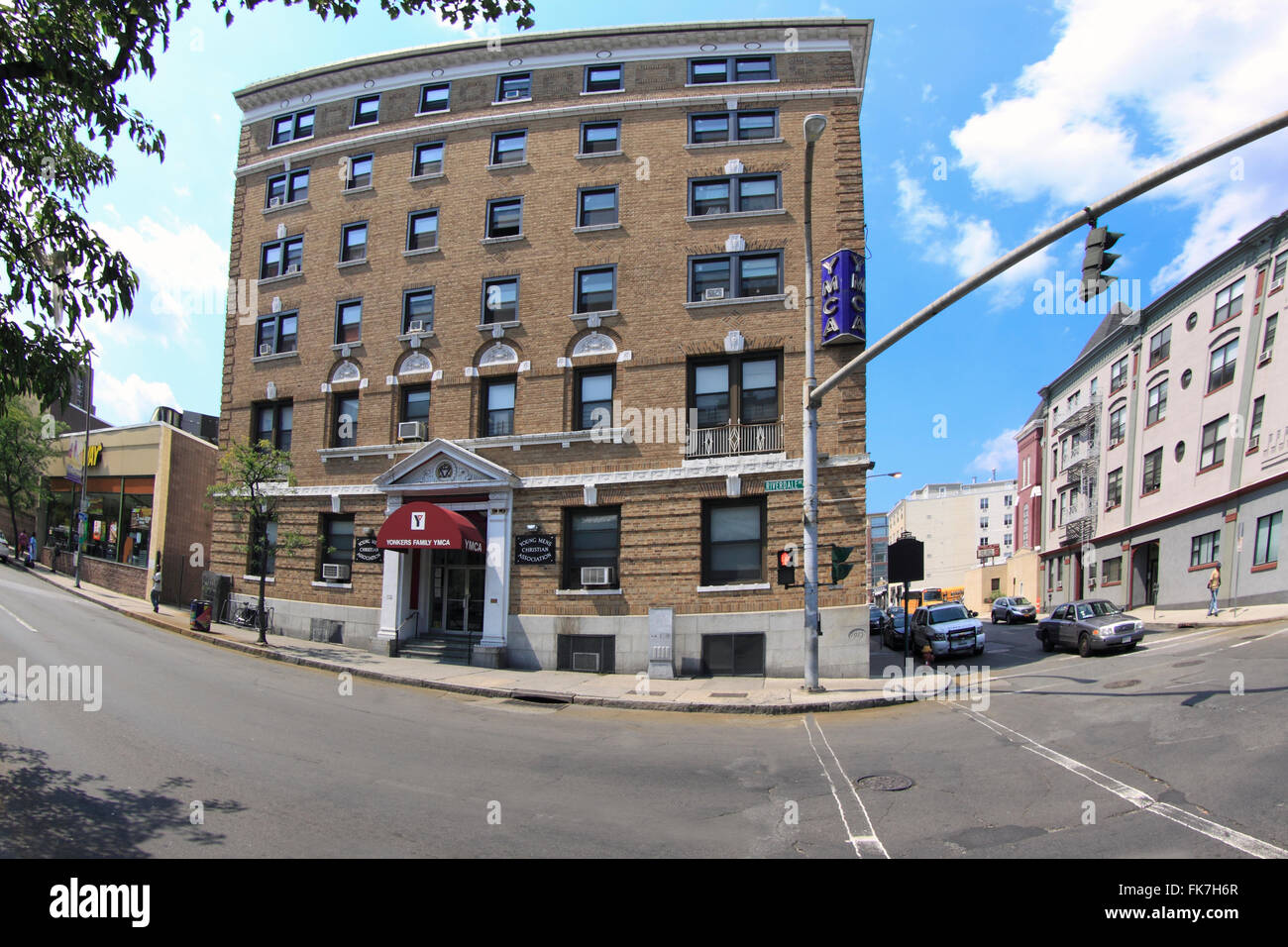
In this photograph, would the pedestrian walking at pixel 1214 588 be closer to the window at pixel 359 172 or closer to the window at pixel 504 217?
the window at pixel 504 217

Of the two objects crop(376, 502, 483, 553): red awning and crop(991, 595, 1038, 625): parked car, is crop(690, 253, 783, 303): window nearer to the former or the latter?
crop(376, 502, 483, 553): red awning

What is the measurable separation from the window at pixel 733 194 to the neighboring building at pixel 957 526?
Result: 3336 inches

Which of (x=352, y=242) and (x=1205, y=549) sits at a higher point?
(x=352, y=242)

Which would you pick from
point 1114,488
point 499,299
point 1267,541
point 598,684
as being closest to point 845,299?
point 499,299

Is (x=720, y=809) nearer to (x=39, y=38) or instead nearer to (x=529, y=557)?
(x=39, y=38)

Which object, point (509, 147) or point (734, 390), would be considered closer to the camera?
point (734, 390)

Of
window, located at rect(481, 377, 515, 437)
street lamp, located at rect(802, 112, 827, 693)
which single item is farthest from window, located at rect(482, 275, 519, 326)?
street lamp, located at rect(802, 112, 827, 693)

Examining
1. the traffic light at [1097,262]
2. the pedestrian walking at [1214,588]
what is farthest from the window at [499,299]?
the pedestrian walking at [1214,588]

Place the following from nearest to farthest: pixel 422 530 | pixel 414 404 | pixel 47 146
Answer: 1. pixel 47 146
2. pixel 422 530
3. pixel 414 404

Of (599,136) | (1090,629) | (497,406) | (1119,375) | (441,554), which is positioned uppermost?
(599,136)

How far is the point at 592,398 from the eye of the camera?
18438 mm

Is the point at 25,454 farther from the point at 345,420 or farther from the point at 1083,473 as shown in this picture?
the point at 1083,473

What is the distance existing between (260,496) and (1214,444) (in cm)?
3771

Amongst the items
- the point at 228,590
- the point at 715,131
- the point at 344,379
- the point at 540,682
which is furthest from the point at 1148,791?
the point at 228,590
